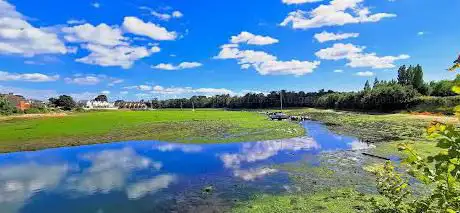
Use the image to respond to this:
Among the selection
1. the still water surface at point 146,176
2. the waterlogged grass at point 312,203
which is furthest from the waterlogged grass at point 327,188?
the still water surface at point 146,176

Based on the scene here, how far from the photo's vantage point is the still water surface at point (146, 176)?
730 inches

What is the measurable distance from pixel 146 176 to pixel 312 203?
493 inches

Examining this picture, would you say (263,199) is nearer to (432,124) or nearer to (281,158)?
(281,158)

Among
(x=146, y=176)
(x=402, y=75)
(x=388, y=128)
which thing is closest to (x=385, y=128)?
(x=388, y=128)

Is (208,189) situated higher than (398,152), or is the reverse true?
(398,152)

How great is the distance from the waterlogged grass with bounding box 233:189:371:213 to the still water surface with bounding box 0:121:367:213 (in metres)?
1.25

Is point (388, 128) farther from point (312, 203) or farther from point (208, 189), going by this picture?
point (312, 203)

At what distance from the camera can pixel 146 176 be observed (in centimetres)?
2473

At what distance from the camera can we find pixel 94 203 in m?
18.7

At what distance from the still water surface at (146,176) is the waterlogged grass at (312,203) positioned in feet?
4.09

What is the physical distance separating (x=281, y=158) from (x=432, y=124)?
89.4 ft

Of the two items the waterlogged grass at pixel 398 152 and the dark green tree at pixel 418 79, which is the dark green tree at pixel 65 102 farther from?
the waterlogged grass at pixel 398 152

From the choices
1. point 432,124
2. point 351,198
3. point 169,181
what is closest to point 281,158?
point 169,181

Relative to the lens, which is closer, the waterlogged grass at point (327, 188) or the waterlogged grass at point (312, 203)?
Result: the waterlogged grass at point (312, 203)
